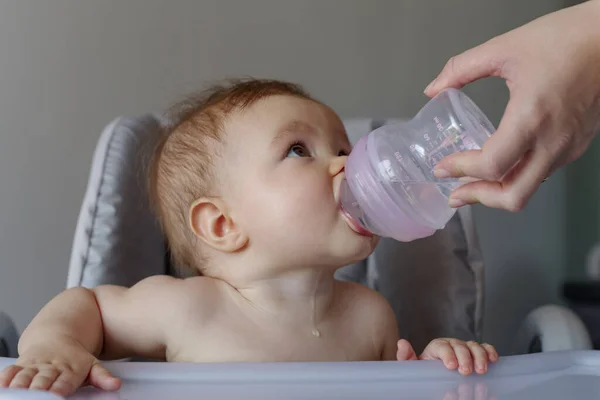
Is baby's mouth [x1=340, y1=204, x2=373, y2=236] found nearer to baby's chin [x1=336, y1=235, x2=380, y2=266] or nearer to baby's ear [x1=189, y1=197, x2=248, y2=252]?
baby's chin [x1=336, y1=235, x2=380, y2=266]

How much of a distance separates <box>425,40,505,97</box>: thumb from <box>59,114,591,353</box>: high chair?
464 mm

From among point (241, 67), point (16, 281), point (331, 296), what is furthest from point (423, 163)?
point (16, 281)

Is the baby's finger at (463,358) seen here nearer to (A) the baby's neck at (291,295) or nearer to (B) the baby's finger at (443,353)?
(B) the baby's finger at (443,353)

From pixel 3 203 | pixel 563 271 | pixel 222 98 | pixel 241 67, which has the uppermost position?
pixel 241 67

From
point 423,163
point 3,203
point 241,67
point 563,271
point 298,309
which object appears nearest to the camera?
point 423,163

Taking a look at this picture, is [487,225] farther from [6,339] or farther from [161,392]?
[161,392]

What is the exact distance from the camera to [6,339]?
3.12 ft

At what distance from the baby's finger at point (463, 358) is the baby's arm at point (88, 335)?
0.33m

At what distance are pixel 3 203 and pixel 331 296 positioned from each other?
78 centimetres

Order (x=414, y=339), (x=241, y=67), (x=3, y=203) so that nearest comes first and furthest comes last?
(x=414, y=339) → (x=3, y=203) → (x=241, y=67)

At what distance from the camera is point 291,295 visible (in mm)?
926

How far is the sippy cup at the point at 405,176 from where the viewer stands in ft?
2.59

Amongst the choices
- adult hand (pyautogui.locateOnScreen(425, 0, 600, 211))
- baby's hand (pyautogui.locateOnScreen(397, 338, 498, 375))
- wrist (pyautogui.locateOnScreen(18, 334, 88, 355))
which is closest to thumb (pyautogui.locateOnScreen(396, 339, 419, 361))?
baby's hand (pyautogui.locateOnScreen(397, 338, 498, 375))

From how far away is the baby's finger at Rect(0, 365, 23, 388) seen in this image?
60 cm
